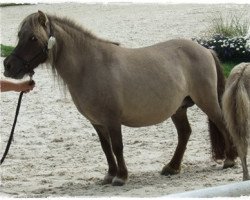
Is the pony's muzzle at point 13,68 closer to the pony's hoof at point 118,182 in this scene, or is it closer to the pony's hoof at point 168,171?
the pony's hoof at point 118,182

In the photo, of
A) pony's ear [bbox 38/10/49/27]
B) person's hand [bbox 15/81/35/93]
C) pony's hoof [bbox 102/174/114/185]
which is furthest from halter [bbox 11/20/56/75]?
pony's hoof [bbox 102/174/114/185]

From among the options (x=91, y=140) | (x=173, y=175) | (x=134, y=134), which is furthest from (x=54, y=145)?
(x=173, y=175)

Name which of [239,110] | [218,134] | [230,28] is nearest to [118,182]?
[218,134]

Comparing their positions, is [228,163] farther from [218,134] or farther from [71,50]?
[71,50]

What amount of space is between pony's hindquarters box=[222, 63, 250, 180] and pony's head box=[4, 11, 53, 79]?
167cm

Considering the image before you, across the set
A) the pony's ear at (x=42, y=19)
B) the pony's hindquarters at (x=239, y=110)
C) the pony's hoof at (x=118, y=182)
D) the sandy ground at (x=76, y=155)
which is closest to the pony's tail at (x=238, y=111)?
the pony's hindquarters at (x=239, y=110)

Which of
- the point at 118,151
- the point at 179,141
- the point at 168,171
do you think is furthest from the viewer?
the point at 179,141

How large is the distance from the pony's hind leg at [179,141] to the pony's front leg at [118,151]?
25.8 inches

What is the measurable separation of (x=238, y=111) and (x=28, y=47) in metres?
1.93

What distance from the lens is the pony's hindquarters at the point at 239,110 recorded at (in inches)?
227

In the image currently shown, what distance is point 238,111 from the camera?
5.75m

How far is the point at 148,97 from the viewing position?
262 inches

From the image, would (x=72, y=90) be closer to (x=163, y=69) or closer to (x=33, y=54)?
(x=33, y=54)

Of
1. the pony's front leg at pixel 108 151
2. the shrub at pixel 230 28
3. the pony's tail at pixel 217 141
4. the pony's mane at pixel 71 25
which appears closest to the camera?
the pony's mane at pixel 71 25
